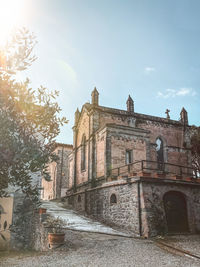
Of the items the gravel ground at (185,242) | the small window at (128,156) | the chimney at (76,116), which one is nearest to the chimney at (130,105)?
the small window at (128,156)

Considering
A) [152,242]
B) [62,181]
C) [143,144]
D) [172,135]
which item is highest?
[172,135]

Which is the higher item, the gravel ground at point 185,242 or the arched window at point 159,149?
the arched window at point 159,149

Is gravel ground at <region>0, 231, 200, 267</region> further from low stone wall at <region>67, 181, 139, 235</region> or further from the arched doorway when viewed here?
the arched doorway

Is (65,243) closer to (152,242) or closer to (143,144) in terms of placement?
(152,242)

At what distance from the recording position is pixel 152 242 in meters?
11.9

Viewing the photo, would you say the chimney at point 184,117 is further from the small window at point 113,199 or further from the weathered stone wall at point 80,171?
the small window at point 113,199

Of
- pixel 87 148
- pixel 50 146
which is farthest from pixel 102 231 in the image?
pixel 87 148

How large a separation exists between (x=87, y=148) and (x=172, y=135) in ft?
30.7

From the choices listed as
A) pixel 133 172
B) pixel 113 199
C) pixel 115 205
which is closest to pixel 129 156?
pixel 133 172

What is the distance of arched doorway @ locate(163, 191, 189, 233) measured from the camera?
14570 millimetres

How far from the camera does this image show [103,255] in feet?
30.2

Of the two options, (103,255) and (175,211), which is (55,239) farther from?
(175,211)

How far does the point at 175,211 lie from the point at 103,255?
7.37 meters

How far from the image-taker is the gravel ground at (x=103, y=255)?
328 inches
